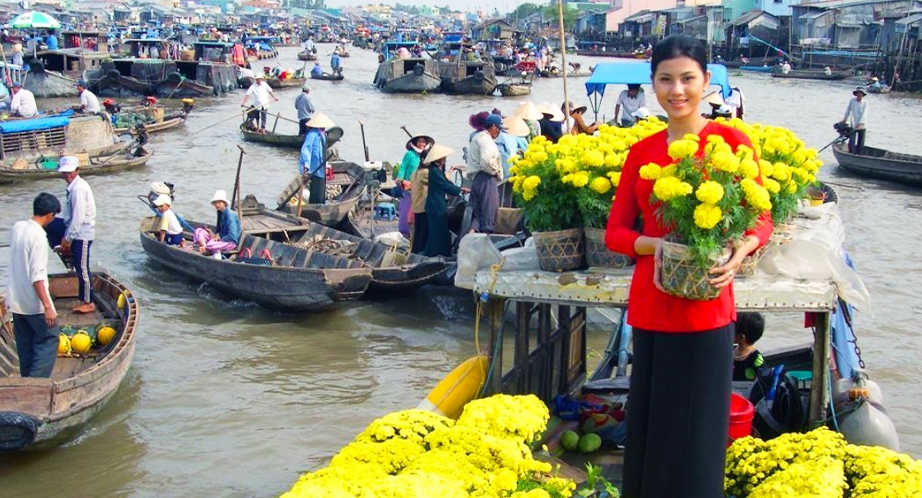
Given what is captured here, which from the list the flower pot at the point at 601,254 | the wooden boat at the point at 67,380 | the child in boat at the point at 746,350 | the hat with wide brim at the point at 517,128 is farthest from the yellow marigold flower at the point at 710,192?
the hat with wide brim at the point at 517,128

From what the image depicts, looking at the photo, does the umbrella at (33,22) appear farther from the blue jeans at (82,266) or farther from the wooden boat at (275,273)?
the blue jeans at (82,266)

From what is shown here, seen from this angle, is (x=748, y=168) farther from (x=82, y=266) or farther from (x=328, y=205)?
(x=328, y=205)

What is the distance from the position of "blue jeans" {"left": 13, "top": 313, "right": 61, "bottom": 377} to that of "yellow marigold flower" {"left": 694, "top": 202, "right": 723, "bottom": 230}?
17.8ft

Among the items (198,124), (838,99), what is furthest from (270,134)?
(838,99)

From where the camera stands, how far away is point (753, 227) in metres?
3.03

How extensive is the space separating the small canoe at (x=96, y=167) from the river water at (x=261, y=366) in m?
0.27

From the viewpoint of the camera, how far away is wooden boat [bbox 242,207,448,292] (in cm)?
1015

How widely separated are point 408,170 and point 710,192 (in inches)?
368

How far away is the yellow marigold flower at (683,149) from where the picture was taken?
113 inches

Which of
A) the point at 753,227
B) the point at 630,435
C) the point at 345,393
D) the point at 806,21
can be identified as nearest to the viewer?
the point at 753,227

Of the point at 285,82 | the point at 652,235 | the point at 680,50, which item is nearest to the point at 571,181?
the point at 652,235

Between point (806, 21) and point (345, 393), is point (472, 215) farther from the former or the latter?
point (806, 21)

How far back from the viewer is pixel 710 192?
281 centimetres

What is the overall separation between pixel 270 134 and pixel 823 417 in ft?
65.0
